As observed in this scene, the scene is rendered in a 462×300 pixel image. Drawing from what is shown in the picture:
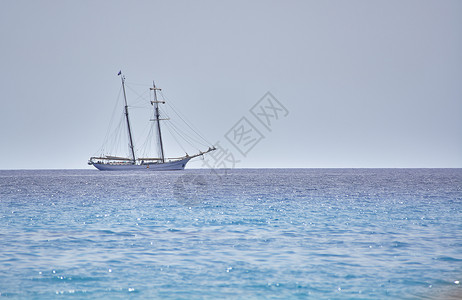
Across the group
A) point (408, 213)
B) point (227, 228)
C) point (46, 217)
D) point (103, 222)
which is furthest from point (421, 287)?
point (46, 217)

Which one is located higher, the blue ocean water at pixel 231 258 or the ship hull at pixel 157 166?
the ship hull at pixel 157 166

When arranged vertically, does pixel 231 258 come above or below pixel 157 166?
below

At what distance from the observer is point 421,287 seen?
15031 millimetres

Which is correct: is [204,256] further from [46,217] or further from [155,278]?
[46,217]

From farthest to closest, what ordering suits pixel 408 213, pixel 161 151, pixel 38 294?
pixel 161 151
pixel 408 213
pixel 38 294

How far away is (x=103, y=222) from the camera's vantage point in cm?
3039

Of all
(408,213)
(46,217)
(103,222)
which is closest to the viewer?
(103,222)

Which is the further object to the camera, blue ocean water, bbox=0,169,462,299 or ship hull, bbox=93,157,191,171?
ship hull, bbox=93,157,191,171

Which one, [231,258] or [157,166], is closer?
[231,258]

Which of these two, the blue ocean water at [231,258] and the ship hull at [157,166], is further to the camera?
the ship hull at [157,166]

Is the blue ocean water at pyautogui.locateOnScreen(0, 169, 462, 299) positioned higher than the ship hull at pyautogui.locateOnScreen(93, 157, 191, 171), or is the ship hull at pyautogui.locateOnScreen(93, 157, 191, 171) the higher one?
the ship hull at pyautogui.locateOnScreen(93, 157, 191, 171)

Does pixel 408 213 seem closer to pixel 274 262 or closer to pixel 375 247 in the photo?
pixel 375 247

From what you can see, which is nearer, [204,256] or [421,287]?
[421,287]

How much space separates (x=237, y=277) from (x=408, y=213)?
922 inches
